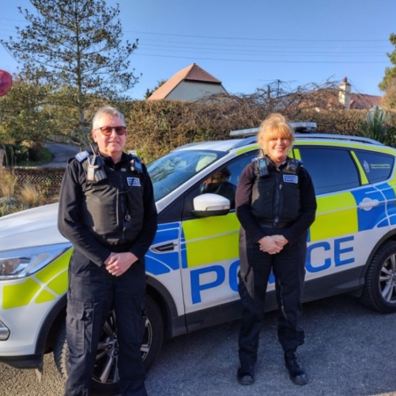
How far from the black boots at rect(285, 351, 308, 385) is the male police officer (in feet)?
4.13

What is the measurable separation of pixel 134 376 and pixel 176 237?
95 cm

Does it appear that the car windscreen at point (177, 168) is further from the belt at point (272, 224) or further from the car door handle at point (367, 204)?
the car door handle at point (367, 204)

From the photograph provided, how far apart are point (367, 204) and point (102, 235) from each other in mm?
2590

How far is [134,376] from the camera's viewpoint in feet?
8.95

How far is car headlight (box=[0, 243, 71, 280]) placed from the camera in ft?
8.75

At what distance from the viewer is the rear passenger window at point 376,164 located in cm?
415

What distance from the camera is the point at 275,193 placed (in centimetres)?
293

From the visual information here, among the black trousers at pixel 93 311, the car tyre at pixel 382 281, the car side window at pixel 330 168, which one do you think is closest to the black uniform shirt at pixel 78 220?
the black trousers at pixel 93 311

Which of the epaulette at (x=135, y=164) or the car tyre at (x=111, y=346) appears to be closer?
the epaulette at (x=135, y=164)

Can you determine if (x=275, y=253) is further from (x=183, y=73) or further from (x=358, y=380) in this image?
(x=183, y=73)

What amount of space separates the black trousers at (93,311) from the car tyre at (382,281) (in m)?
2.45

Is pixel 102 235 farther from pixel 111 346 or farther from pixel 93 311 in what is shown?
pixel 111 346

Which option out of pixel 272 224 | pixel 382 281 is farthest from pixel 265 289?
pixel 382 281

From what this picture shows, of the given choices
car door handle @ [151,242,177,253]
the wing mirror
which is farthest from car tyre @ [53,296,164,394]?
the wing mirror
